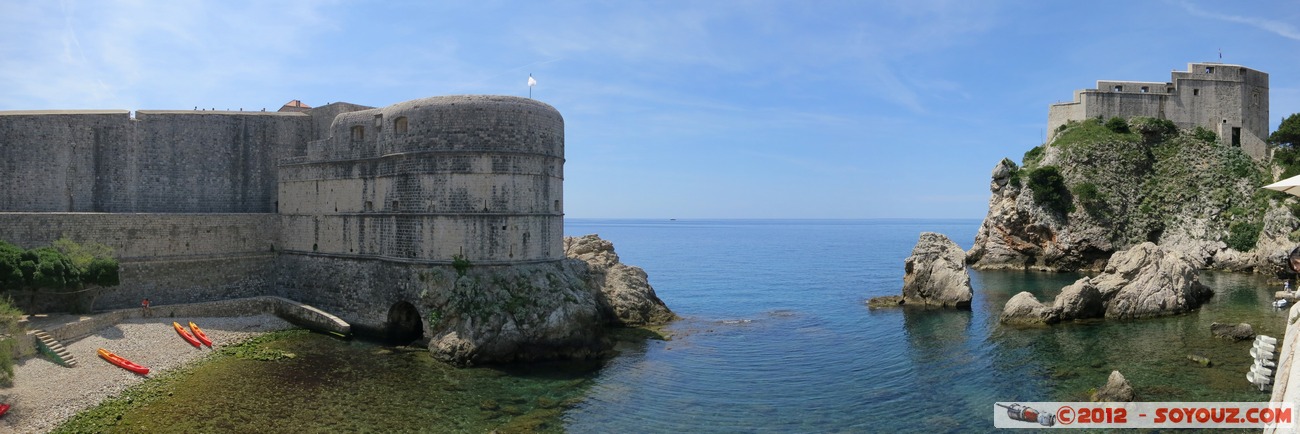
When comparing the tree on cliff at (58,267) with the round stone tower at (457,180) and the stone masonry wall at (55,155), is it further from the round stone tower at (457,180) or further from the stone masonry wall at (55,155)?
the round stone tower at (457,180)

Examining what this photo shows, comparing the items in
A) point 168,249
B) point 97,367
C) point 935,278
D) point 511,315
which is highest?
point 168,249

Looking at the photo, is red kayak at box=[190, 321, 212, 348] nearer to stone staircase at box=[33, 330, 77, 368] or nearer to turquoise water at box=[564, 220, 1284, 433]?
stone staircase at box=[33, 330, 77, 368]

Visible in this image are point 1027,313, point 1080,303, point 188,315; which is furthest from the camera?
point 1027,313

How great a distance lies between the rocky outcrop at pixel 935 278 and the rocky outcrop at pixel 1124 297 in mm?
4345

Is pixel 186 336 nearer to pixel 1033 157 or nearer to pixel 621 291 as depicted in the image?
pixel 621 291

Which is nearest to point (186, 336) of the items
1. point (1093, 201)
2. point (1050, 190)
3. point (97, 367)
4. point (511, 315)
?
point (97, 367)

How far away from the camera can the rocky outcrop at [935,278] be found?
36.6 metres

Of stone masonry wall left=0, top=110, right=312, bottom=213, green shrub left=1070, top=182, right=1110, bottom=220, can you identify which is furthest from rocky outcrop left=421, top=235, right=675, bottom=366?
green shrub left=1070, top=182, right=1110, bottom=220

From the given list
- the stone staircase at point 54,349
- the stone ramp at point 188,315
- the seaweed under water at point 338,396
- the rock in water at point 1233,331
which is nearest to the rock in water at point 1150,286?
the rock in water at point 1233,331

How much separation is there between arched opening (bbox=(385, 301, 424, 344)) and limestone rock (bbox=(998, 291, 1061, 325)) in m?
23.8

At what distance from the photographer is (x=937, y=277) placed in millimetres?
37688

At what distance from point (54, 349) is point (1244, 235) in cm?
6345

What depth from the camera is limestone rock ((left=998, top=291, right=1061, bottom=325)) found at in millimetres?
30656

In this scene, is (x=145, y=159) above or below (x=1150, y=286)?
above
